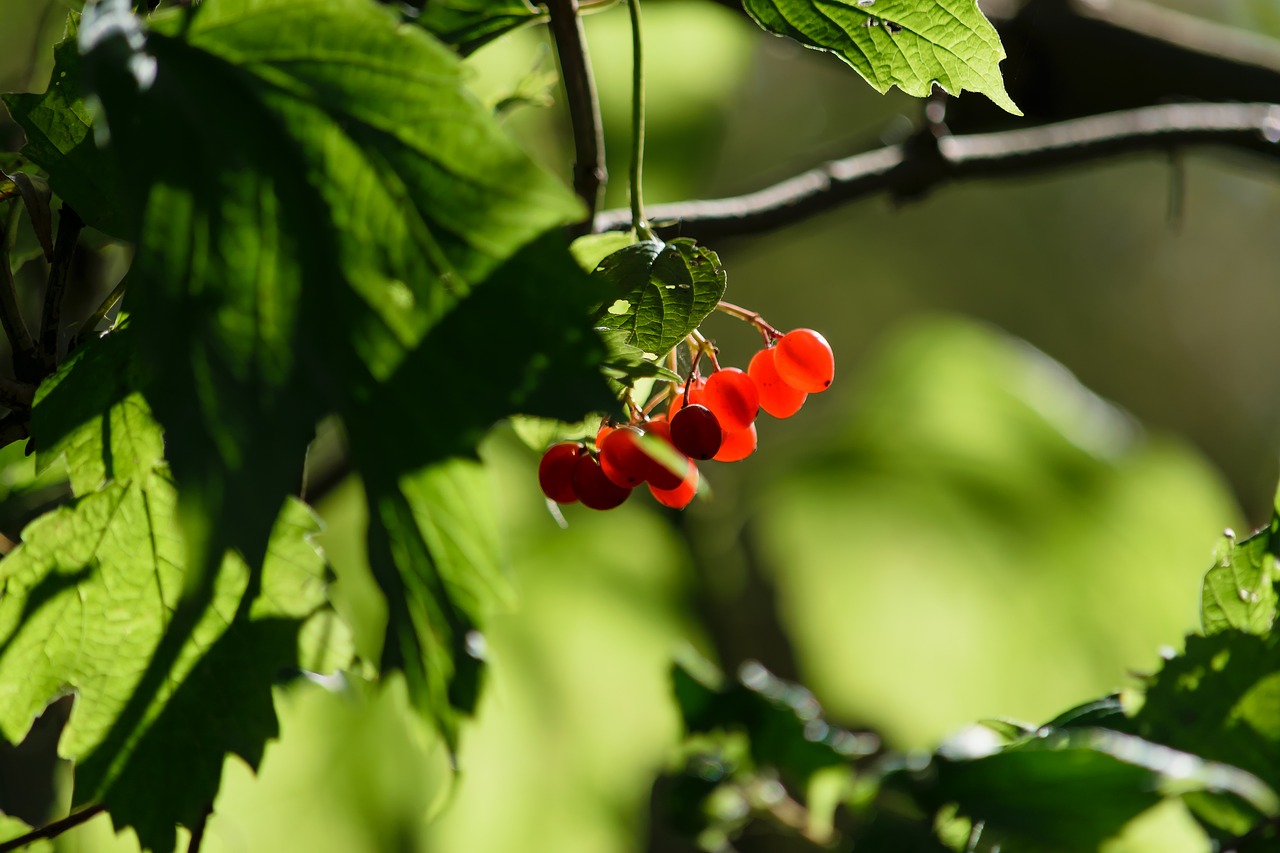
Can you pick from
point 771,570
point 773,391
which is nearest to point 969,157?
point 773,391

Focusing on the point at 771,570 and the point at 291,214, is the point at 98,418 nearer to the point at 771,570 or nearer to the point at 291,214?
the point at 291,214

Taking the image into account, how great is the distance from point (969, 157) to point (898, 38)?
1.26ft

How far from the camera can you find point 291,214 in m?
0.31

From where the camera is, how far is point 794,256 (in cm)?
362

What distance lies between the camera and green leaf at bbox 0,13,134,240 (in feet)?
1.49

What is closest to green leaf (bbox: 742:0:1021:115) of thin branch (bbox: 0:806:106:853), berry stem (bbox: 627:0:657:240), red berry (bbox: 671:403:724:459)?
berry stem (bbox: 627:0:657:240)

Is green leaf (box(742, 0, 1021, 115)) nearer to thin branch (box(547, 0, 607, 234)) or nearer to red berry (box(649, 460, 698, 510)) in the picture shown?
thin branch (box(547, 0, 607, 234))

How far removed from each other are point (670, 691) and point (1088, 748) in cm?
36

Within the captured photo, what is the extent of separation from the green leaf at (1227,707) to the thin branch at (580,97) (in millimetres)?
303

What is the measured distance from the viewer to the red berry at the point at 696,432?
466 millimetres

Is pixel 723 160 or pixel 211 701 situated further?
pixel 723 160

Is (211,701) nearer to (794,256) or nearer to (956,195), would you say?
(794,256)

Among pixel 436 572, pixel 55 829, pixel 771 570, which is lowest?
pixel 771 570

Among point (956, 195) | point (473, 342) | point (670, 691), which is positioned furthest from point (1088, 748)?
point (956, 195)
